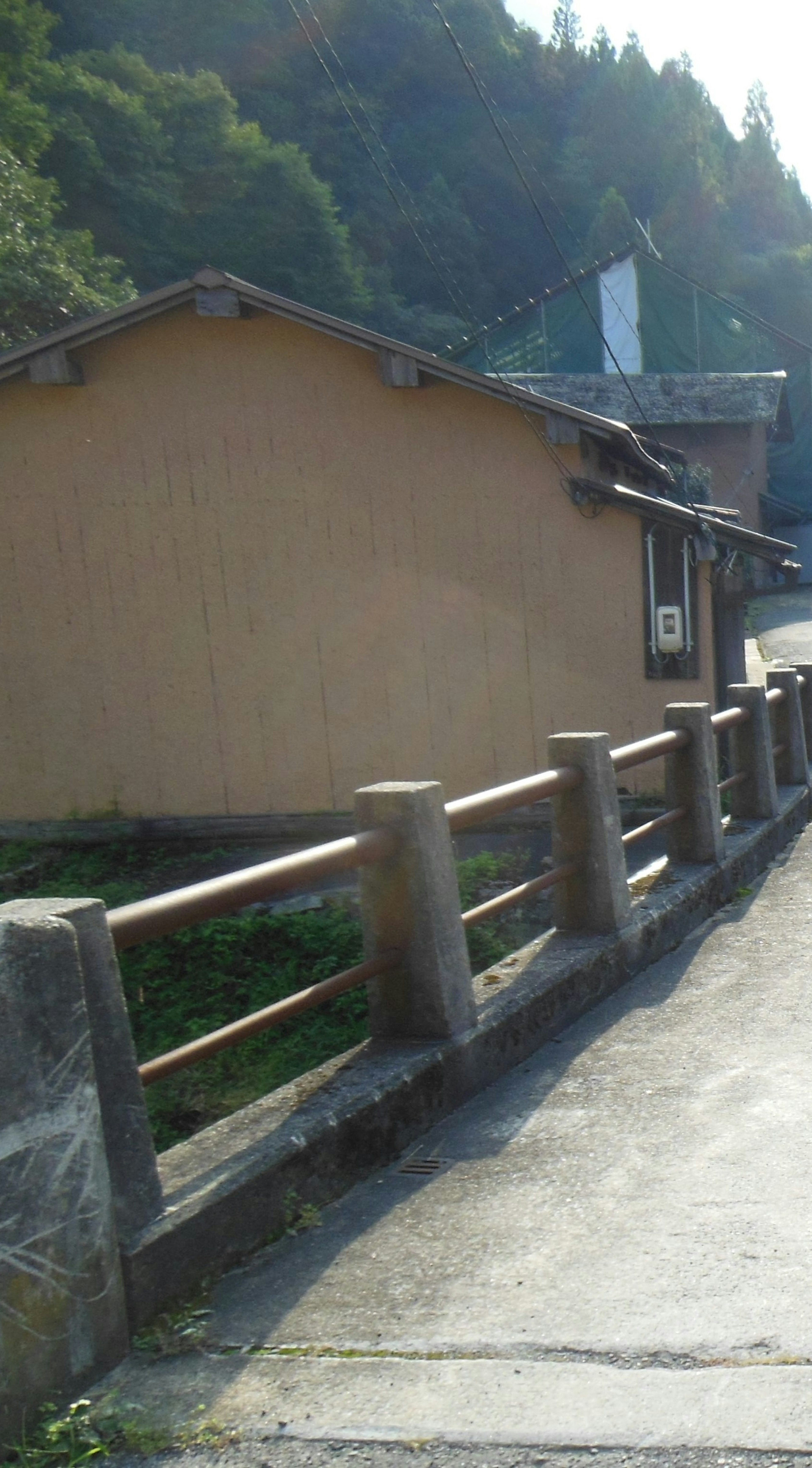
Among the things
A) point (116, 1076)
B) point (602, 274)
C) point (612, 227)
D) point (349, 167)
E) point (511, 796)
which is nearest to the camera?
point (116, 1076)

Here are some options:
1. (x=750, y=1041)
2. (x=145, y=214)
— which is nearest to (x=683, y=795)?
(x=750, y=1041)

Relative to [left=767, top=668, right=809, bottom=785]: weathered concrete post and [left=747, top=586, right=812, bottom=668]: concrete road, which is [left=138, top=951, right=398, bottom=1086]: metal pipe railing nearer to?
[left=767, top=668, right=809, bottom=785]: weathered concrete post

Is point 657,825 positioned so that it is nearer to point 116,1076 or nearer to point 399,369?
point 116,1076

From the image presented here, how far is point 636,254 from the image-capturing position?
33.2 metres

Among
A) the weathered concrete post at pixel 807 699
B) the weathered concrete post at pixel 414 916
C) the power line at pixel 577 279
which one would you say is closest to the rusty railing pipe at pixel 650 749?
the weathered concrete post at pixel 414 916

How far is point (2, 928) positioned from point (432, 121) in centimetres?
6451

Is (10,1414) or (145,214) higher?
(145,214)

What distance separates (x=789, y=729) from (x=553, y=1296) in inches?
353

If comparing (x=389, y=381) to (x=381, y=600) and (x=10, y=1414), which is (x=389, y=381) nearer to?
(x=381, y=600)

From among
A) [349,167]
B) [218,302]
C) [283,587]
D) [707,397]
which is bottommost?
[283,587]

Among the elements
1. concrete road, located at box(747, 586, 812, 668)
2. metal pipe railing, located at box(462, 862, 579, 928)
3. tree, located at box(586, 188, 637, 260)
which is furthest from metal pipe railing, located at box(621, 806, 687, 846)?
tree, located at box(586, 188, 637, 260)

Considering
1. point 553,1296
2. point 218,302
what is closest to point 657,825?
point 553,1296

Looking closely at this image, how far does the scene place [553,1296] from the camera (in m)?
3.34

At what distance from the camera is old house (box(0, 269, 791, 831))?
42.4 ft
